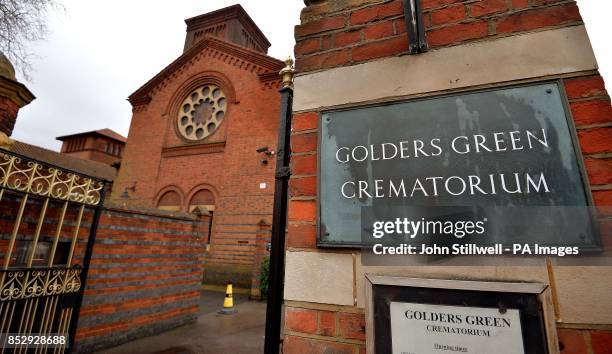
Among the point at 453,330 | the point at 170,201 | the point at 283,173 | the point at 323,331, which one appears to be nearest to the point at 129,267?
the point at 283,173

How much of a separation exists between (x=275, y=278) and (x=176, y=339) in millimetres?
4930

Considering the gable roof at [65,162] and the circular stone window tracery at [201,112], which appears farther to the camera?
the gable roof at [65,162]

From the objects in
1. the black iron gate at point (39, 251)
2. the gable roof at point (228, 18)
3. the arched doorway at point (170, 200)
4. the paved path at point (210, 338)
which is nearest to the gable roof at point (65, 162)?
the arched doorway at point (170, 200)

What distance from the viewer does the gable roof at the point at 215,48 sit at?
13.1 meters

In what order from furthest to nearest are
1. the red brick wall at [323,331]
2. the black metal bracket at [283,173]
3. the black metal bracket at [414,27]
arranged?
the black metal bracket at [283,173]
the black metal bracket at [414,27]
the red brick wall at [323,331]

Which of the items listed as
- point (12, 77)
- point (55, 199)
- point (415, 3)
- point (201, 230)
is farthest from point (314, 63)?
point (201, 230)

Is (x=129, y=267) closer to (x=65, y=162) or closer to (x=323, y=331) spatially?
(x=323, y=331)

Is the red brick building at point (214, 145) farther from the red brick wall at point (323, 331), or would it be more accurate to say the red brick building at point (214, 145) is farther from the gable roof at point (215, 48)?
the red brick wall at point (323, 331)

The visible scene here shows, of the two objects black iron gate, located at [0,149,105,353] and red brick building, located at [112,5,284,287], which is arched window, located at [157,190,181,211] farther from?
black iron gate, located at [0,149,105,353]

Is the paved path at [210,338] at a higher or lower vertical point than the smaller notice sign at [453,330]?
lower

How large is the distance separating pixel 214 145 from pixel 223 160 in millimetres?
964

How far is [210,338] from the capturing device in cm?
538

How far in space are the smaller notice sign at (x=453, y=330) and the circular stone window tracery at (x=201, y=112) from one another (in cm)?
1366

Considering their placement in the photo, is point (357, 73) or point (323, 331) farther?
point (357, 73)
